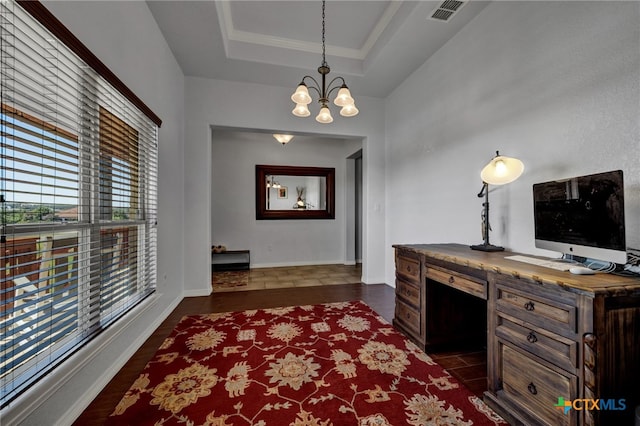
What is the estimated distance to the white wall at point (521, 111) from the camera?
60.3 inches

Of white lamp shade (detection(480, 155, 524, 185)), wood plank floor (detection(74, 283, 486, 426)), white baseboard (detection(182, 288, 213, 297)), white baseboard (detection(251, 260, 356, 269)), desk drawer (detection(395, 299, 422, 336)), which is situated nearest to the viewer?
wood plank floor (detection(74, 283, 486, 426))

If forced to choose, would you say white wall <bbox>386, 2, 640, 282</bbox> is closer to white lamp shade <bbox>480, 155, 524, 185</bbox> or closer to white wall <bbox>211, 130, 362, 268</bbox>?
white lamp shade <bbox>480, 155, 524, 185</bbox>

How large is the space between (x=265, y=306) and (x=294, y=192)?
10.2 ft

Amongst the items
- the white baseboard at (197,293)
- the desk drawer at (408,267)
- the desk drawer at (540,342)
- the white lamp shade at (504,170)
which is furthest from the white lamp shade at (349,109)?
the white baseboard at (197,293)

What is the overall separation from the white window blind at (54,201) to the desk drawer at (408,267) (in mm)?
2343

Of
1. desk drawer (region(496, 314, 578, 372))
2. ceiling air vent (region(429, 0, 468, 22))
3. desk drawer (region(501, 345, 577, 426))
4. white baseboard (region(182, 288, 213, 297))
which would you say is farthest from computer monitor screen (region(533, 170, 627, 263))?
white baseboard (region(182, 288, 213, 297))

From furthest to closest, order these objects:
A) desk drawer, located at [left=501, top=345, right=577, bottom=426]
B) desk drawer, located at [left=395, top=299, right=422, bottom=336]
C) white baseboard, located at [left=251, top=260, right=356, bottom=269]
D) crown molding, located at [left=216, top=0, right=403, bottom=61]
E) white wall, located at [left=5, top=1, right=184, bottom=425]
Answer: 1. white baseboard, located at [left=251, top=260, right=356, bottom=269]
2. crown molding, located at [left=216, top=0, right=403, bottom=61]
3. desk drawer, located at [left=395, top=299, right=422, bottom=336]
4. white wall, located at [left=5, top=1, right=184, bottom=425]
5. desk drawer, located at [left=501, top=345, right=577, bottom=426]

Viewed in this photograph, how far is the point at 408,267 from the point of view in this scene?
2.44m

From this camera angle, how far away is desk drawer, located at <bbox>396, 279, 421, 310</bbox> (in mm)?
2307

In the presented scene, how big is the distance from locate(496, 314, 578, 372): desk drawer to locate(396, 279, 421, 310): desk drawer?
0.78 metres

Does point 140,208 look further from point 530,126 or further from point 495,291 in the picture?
point 530,126

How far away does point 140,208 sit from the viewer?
2.38 metres

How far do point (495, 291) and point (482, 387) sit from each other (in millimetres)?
721

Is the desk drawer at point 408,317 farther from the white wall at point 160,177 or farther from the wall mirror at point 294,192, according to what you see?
the wall mirror at point 294,192
